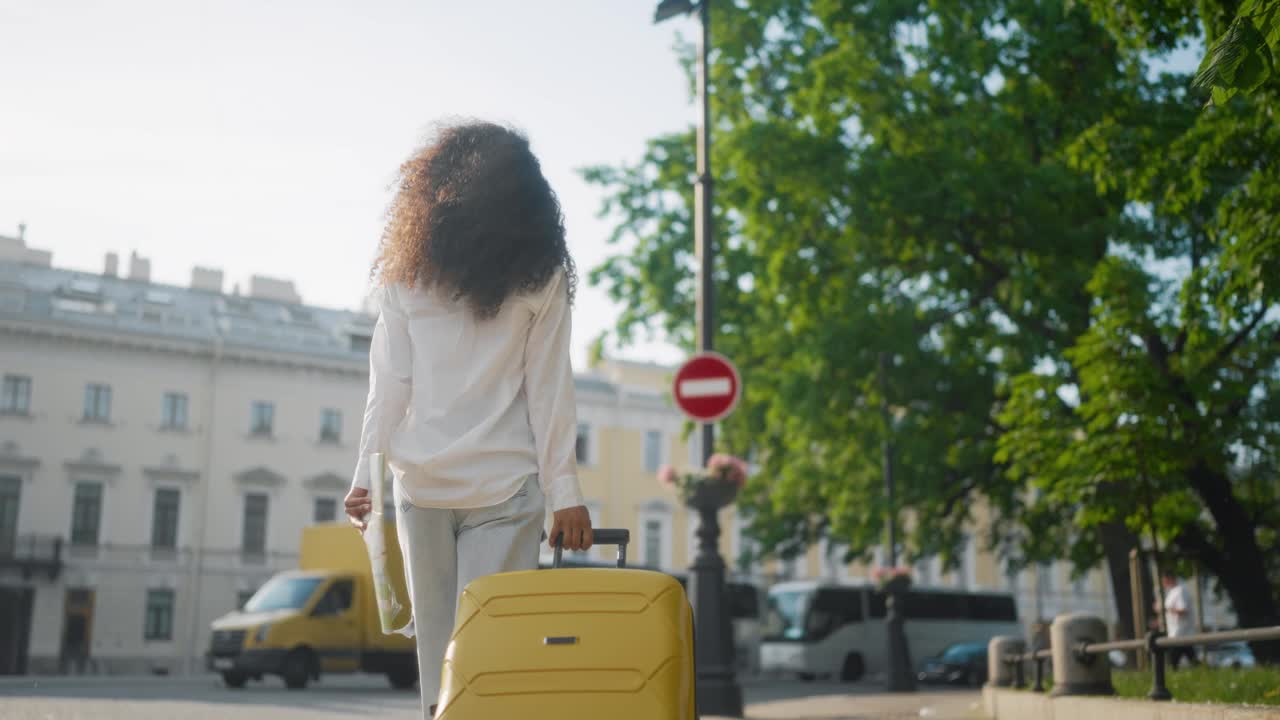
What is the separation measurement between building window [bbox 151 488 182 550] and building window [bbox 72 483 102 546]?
1.95 metres

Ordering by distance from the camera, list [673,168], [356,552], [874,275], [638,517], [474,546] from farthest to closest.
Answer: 1. [638,517]
2. [356,552]
3. [673,168]
4. [874,275]
5. [474,546]

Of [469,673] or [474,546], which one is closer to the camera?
[469,673]

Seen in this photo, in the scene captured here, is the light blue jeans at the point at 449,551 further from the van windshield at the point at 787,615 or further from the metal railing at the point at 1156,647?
the van windshield at the point at 787,615

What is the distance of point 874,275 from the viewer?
66.9ft

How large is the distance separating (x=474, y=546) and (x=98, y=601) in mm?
47954

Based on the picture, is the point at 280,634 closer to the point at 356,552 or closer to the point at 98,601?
the point at 356,552

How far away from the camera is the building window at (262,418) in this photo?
173 ft

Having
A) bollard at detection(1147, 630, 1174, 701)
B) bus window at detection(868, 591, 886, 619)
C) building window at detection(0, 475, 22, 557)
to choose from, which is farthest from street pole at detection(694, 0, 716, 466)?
building window at detection(0, 475, 22, 557)

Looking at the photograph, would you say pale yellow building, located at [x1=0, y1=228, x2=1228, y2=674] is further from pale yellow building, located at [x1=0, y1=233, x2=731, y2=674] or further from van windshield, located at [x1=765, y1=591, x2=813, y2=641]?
van windshield, located at [x1=765, y1=591, x2=813, y2=641]

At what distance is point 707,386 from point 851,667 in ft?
99.9

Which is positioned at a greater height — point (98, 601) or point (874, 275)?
point (874, 275)

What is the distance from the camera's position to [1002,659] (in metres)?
15.3

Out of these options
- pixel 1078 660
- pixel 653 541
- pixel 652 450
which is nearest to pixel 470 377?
pixel 1078 660

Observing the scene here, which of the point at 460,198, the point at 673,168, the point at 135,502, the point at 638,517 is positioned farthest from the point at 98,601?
the point at 460,198
